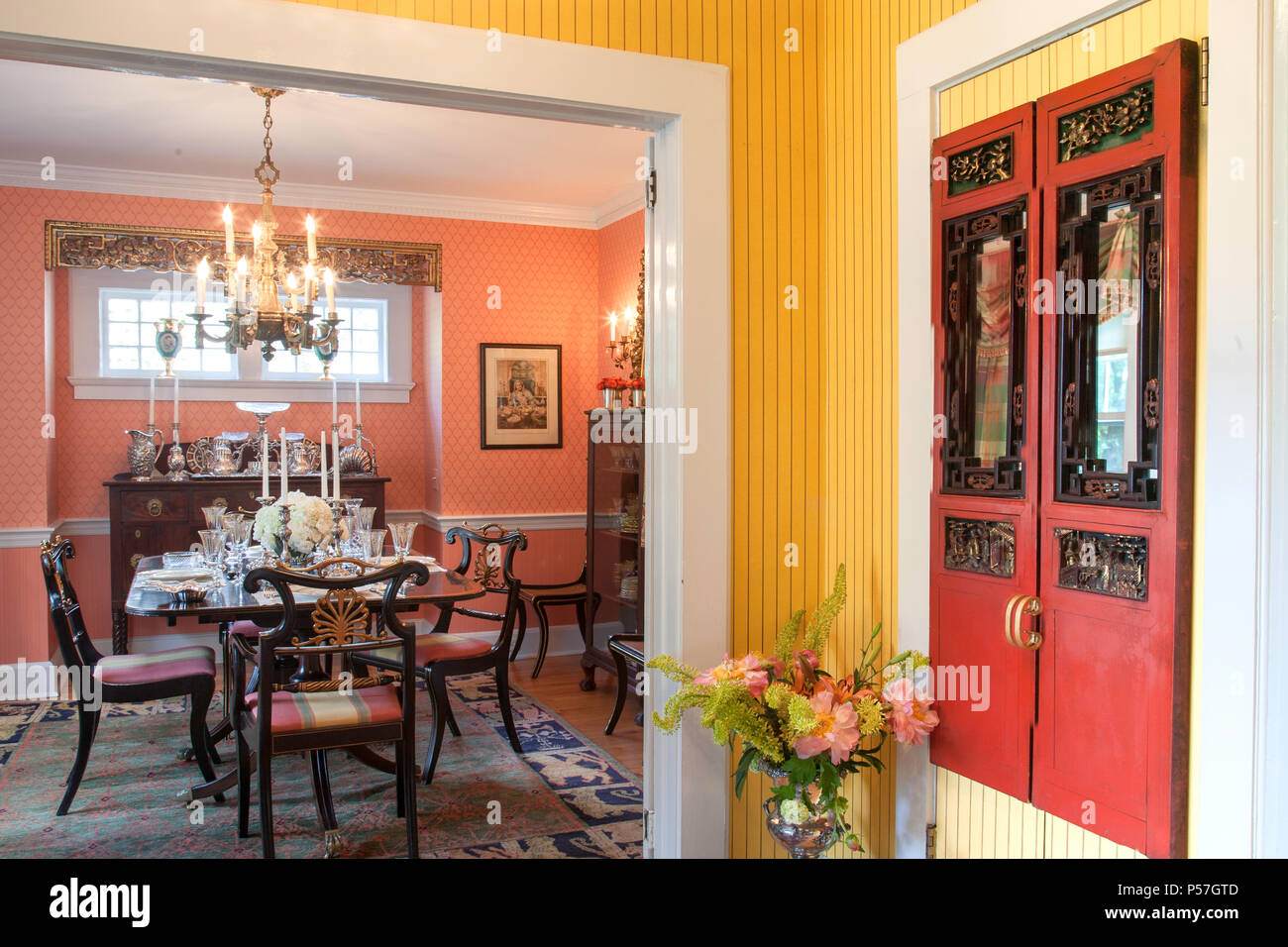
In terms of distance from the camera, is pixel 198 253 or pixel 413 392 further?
pixel 413 392


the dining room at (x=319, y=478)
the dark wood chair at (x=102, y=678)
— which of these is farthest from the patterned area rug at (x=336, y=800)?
the dark wood chair at (x=102, y=678)

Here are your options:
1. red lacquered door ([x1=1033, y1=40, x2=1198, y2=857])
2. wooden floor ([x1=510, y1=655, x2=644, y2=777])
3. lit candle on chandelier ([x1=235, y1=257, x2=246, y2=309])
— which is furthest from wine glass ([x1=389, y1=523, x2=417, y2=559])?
red lacquered door ([x1=1033, y1=40, x2=1198, y2=857])

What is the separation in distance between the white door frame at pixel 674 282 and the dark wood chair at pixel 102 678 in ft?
7.08

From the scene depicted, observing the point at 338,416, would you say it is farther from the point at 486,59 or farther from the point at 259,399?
the point at 486,59

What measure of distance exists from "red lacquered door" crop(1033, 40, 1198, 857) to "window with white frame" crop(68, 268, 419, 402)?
16.6ft

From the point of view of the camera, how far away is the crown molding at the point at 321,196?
220 inches

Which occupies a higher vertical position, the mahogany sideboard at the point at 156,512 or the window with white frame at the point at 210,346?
the window with white frame at the point at 210,346

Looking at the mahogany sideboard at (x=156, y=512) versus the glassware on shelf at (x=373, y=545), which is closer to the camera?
the glassware on shelf at (x=373, y=545)

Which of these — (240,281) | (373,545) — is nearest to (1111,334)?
(373,545)

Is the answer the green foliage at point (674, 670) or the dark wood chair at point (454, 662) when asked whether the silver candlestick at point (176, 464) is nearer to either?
the dark wood chair at point (454, 662)

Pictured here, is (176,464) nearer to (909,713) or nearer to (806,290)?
(806,290)

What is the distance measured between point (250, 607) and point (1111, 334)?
287cm

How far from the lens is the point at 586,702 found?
5.36 m
